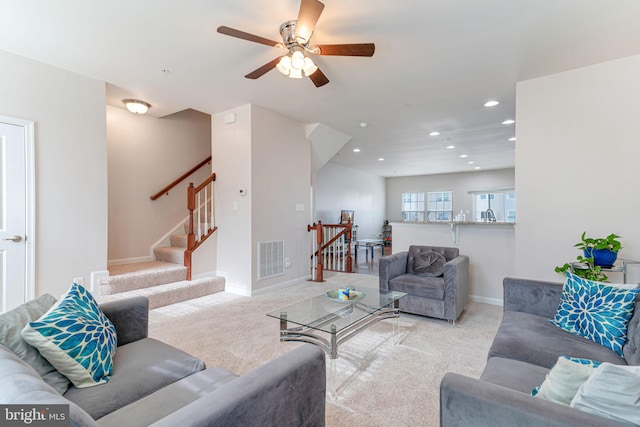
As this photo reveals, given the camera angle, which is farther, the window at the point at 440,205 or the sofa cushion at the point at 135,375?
the window at the point at 440,205

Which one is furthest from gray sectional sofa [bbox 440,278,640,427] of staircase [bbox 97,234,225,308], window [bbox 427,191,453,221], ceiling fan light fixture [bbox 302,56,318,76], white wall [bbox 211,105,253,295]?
window [bbox 427,191,453,221]

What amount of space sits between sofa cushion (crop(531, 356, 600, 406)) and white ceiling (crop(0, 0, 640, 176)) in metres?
2.40

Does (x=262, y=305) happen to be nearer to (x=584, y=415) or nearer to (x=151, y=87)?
(x=151, y=87)

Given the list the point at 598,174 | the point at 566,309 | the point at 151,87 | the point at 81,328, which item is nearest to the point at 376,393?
the point at 566,309

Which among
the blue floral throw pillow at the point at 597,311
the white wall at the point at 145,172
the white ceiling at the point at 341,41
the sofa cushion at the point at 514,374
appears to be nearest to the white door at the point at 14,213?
the white ceiling at the point at 341,41

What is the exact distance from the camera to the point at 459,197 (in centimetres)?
1112

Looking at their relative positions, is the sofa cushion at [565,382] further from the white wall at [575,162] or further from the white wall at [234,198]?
the white wall at [234,198]

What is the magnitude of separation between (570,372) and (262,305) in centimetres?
338

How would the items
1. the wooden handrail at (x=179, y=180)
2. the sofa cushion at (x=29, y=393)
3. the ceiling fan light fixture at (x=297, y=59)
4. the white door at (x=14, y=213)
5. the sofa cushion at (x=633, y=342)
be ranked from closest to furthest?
the sofa cushion at (x=29, y=393) → the sofa cushion at (x=633, y=342) → the ceiling fan light fixture at (x=297, y=59) → the white door at (x=14, y=213) → the wooden handrail at (x=179, y=180)

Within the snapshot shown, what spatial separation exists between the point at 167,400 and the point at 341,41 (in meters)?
2.92

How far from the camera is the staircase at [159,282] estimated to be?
3.61m

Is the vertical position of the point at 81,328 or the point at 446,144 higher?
the point at 446,144

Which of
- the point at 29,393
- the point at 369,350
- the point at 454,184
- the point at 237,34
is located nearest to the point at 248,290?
the point at 369,350

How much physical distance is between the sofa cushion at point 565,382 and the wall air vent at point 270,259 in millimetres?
3822
